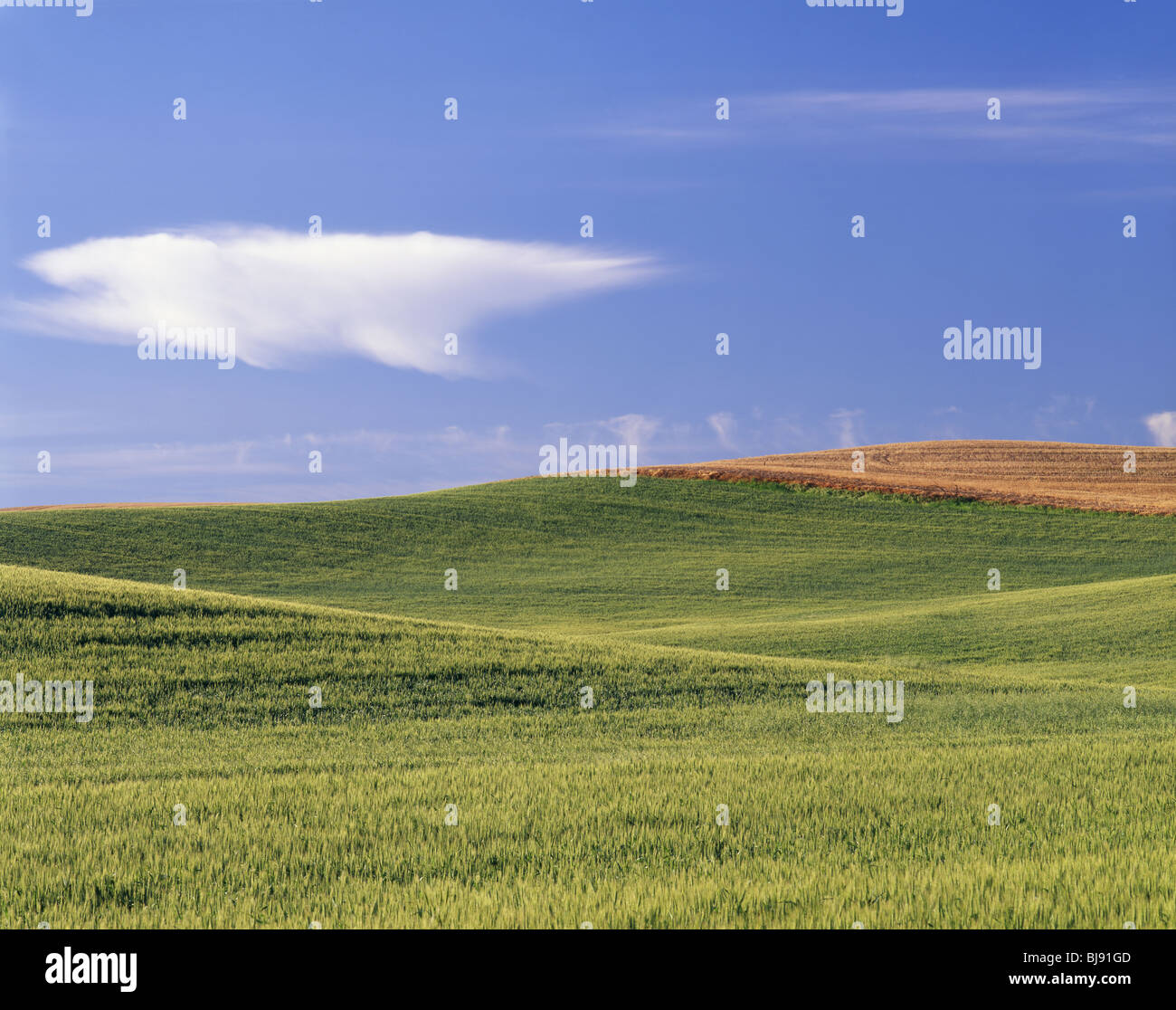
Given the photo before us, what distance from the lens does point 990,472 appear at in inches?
3312

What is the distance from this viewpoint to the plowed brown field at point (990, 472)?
71.4m

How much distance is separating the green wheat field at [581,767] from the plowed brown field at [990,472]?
30.7 metres

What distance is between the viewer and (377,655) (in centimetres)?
2192

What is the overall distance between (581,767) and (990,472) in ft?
262

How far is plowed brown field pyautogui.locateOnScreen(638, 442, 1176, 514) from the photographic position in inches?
2810

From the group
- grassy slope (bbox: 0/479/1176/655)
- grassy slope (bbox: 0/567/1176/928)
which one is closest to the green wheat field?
grassy slope (bbox: 0/567/1176/928)

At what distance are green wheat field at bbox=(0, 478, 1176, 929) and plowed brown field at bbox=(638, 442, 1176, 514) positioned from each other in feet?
101
